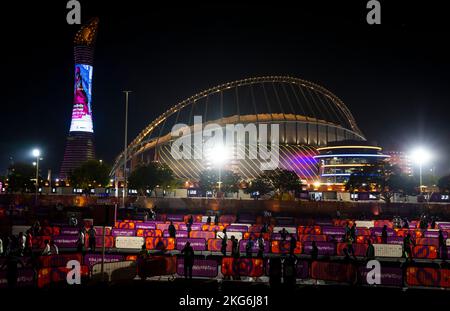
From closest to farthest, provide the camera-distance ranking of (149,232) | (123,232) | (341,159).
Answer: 1. (149,232)
2. (123,232)
3. (341,159)

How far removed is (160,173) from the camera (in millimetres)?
83188

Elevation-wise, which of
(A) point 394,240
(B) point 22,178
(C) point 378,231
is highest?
(B) point 22,178

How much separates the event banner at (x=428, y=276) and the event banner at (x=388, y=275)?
311mm

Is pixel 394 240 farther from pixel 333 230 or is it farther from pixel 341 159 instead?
pixel 341 159

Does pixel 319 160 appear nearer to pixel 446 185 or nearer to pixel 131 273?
pixel 446 185

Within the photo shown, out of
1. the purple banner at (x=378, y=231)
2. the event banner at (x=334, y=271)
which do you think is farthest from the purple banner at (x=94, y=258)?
the purple banner at (x=378, y=231)

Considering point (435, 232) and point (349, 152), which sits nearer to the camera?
point (435, 232)

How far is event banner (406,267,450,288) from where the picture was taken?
17203 mm

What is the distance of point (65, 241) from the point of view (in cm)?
2869

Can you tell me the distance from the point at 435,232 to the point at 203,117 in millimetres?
95647

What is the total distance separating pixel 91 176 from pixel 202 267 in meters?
85.1

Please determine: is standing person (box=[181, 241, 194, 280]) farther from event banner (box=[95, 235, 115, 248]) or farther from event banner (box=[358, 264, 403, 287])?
event banner (box=[95, 235, 115, 248])

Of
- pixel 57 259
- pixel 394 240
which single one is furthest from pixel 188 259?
pixel 394 240
